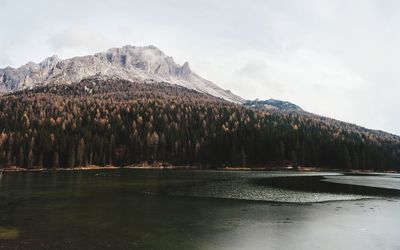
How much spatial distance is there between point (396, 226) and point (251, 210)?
18.1m

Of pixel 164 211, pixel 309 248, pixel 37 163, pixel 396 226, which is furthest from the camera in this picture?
pixel 37 163

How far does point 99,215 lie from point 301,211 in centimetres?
2732

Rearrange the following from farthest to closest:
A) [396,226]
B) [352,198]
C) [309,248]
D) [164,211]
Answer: [352,198] < [164,211] < [396,226] < [309,248]

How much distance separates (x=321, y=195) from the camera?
71188 millimetres

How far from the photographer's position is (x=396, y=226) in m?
41.5

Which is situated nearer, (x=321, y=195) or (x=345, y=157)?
(x=321, y=195)

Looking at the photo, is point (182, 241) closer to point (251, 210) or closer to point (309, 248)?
point (309, 248)

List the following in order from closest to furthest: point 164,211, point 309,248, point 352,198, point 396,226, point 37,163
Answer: point 309,248 < point 396,226 < point 164,211 < point 352,198 < point 37,163

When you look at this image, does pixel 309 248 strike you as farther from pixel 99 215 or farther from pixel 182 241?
pixel 99 215

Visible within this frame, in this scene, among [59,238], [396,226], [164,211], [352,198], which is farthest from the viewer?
[352,198]

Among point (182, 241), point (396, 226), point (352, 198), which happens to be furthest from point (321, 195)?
point (182, 241)

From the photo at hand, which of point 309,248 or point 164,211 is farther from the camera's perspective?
point 164,211

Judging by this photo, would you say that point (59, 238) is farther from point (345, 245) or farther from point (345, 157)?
point (345, 157)

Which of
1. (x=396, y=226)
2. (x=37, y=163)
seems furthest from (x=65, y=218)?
(x=37, y=163)
